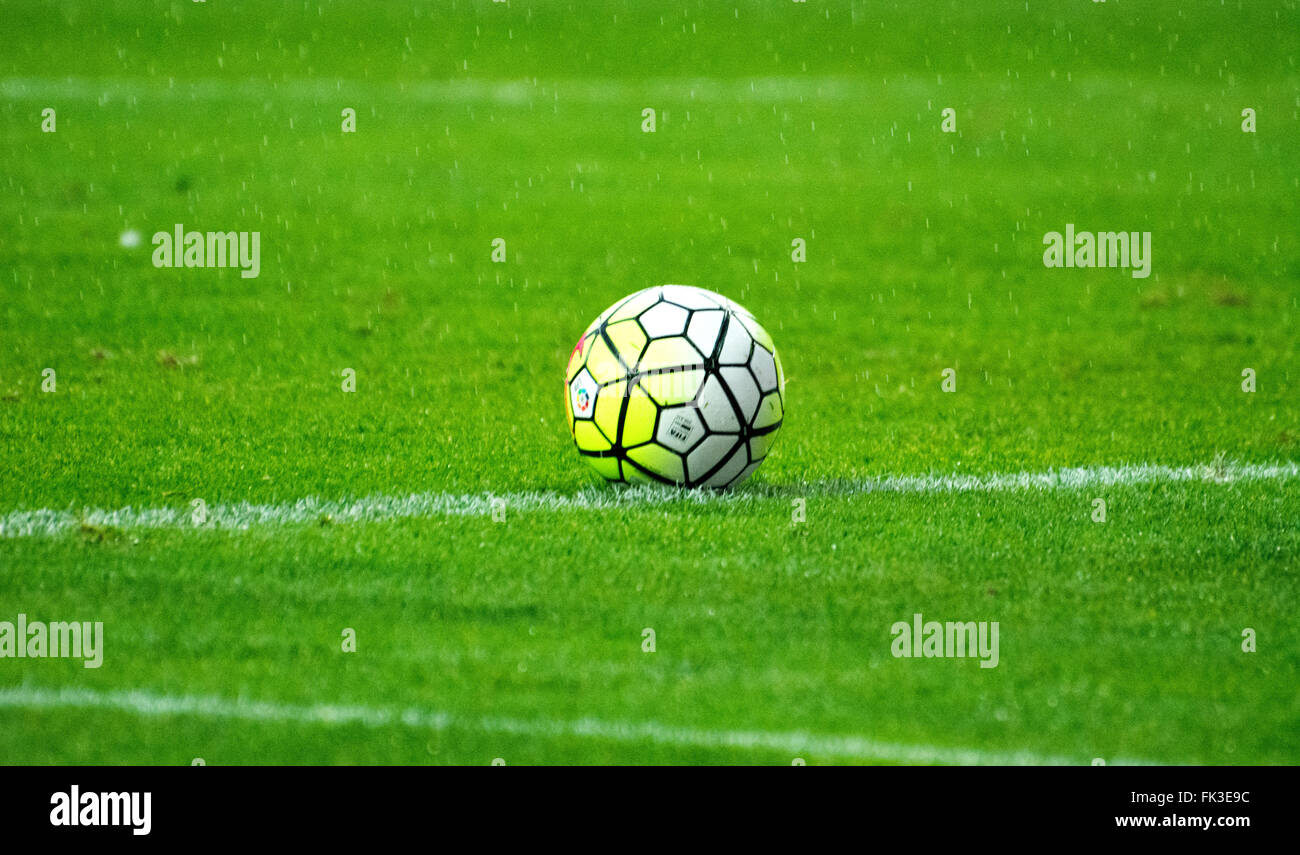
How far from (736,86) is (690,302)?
16117 millimetres

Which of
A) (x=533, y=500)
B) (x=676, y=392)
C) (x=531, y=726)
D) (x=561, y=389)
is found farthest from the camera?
(x=561, y=389)

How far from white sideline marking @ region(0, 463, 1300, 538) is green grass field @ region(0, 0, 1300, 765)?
0.18 ft

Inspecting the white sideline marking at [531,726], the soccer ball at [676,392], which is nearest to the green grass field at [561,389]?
the white sideline marking at [531,726]

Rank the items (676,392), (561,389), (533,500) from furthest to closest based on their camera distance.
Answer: (561,389)
(533,500)
(676,392)

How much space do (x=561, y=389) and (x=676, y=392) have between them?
11.8 feet

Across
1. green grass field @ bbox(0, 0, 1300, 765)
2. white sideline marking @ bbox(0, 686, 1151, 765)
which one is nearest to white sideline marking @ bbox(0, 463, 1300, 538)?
green grass field @ bbox(0, 0, 1300, 765)

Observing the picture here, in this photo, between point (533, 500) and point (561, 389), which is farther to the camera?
point (561, 389)

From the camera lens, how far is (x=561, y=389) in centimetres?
1087

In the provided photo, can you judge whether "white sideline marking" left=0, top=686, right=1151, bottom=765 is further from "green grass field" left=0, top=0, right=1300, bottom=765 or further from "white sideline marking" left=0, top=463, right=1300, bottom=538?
"white sideline marking" left=0, top=463, right=1300, bottom=538

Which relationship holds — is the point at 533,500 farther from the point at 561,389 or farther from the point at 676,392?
the point at 561,389

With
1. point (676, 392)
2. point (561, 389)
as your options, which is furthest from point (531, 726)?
point (561, 389)

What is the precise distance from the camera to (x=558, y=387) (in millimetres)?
10945

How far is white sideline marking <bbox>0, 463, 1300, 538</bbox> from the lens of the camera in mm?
7078
